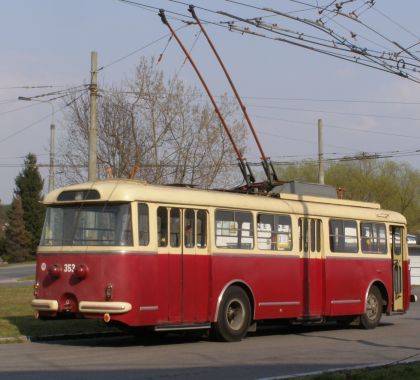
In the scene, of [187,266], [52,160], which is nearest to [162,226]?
[187,266]

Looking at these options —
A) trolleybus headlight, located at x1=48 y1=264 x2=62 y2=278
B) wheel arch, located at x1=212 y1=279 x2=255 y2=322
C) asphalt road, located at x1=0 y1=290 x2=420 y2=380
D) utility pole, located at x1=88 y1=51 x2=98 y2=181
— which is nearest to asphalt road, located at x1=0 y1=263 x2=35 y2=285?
utility pole, located at x1=88 y1=51 x2=98 y2=181

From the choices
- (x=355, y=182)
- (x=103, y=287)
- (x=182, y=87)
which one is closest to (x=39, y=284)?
(x=103, y=287)

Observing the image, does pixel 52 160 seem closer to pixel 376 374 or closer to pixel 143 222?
pixel 143 222

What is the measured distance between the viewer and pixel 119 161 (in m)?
33.0

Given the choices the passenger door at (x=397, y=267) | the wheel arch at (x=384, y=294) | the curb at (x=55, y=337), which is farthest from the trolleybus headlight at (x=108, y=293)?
the passenger door at (x=397, y=267)

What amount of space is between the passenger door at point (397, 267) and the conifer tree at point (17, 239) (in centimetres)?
5561

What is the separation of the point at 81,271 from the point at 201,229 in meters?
2.47

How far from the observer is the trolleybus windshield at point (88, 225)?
1449 centimetres

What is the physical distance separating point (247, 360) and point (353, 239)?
745 cm

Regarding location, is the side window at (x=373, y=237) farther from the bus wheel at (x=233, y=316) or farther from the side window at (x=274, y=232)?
the bus wheel at (x=233, y=316)

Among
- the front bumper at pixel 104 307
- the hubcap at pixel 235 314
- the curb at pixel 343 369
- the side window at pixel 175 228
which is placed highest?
the side window at pixel 175 228

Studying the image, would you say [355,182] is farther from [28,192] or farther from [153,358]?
[153,358]

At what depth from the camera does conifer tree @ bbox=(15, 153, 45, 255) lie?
76.4m

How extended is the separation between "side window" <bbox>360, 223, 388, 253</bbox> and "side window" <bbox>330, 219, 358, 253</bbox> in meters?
0.34
